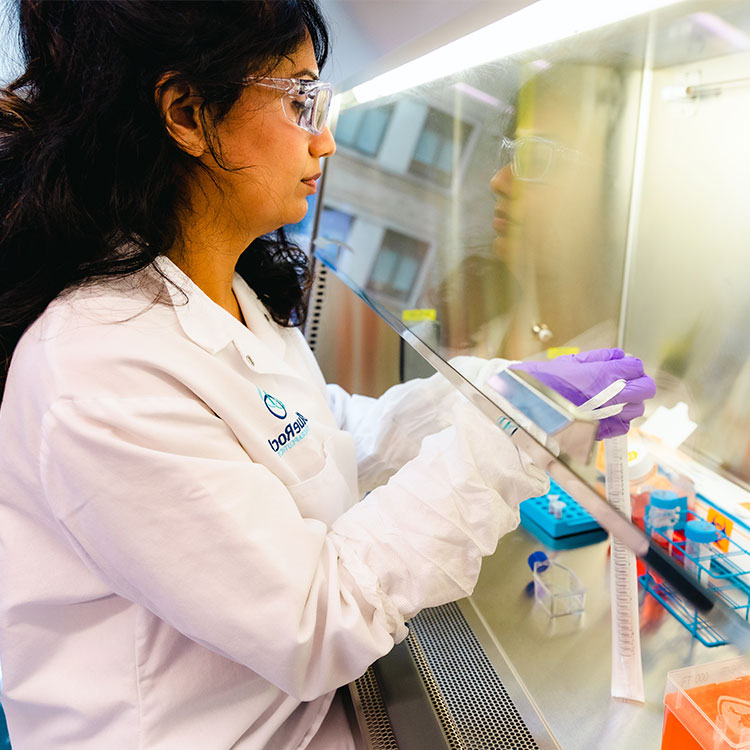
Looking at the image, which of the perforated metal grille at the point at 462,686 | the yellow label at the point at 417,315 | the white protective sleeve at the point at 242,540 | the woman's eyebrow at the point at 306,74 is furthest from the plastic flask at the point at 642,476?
the woman's eyebrow at the point at 306,74

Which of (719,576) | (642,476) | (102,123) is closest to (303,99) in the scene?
(102,123)

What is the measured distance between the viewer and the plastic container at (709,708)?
2.08ft

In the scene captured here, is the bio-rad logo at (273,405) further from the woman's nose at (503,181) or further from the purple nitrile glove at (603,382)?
the woman's nose at (503,181)

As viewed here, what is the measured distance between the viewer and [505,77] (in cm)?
100

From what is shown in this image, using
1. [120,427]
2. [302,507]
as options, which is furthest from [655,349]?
[120,427]

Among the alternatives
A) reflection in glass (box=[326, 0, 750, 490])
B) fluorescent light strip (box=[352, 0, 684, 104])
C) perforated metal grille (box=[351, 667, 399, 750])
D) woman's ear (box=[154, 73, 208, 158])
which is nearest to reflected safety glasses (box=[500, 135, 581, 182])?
reflection in glass (box=[326, 0, 750, 490])

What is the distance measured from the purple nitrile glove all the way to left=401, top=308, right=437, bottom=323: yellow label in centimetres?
40

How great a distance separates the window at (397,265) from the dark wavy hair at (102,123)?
0.54 metres

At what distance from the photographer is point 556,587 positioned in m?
1.08

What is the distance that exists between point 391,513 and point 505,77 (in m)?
0.68

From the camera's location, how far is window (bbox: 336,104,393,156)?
5.29 feet

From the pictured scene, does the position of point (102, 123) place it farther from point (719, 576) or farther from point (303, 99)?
point (719, 576)

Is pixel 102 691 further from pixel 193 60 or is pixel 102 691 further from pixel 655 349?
pixel 655 349

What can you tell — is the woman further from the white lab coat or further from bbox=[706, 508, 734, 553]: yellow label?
bbox=[706, 508, 734, 553]: yellow label
